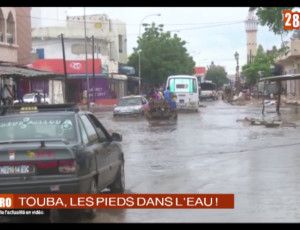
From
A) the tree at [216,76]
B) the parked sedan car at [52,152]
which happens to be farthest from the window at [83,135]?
the tree at [216,76]

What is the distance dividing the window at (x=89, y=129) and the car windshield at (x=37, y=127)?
382 millimetres

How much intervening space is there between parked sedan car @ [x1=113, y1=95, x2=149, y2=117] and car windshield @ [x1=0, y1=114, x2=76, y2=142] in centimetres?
2798

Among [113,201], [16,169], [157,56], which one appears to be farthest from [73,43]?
[16,169]

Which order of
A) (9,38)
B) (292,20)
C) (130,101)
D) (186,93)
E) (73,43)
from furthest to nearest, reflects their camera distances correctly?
(73,43), (186,93), (130,101), (9,38), (292,20)

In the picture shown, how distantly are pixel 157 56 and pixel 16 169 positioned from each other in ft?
241

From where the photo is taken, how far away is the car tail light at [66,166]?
7.78 metres

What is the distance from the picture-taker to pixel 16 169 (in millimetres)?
7801

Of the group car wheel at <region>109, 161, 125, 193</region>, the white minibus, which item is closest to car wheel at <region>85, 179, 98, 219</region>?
car wheel at <region>109, 161, 125, 193</region>

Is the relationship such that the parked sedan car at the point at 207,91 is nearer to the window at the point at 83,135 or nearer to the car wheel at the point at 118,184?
the car wheel at the point at 118,184

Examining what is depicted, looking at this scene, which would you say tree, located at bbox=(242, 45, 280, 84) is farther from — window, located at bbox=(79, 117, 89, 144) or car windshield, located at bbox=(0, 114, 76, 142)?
car windshield, located at bbox=(0, 114, 76, 142)

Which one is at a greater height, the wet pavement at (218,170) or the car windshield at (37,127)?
the car windshield at (37,127)

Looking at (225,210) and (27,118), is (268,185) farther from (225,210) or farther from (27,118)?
(27,118)

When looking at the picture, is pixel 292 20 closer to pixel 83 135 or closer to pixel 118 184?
pixel 118 184

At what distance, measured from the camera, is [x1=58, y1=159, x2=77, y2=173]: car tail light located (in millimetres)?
7777
